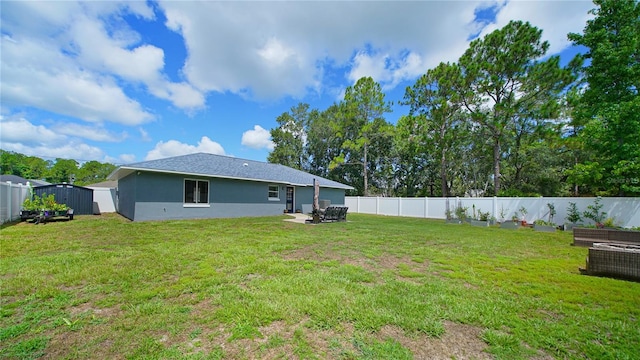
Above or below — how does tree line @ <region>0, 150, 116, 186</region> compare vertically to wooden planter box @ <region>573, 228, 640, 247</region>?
above

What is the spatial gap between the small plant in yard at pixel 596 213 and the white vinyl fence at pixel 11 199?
82.9 ft

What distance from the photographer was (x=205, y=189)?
47.5ft

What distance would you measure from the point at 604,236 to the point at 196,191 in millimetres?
16801

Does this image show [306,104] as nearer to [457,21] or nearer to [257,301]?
[457,21]

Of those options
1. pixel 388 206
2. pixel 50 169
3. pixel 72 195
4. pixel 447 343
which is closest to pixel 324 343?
pixel 447 343

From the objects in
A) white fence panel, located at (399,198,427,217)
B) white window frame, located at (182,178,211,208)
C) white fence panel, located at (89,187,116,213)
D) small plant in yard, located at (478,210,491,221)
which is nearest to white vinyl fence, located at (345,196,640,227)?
white fence panel, located at (399,198,427,217)

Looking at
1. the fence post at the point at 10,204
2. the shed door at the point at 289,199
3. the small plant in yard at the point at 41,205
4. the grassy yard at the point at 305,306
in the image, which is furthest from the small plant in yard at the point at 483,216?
the fence post at the point at 10,204

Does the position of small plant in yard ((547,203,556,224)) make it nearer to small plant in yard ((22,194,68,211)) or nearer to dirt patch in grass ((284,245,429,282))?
dirt patch in grass ((284,245,429,282))

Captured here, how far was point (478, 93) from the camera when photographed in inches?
782

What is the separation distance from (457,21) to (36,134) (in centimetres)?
6313

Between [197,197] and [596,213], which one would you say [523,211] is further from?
[197,197]

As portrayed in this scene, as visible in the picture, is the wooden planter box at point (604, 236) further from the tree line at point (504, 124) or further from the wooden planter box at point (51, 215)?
the wooden planter box at point (51, 215)

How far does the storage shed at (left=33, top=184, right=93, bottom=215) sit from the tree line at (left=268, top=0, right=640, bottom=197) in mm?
22323

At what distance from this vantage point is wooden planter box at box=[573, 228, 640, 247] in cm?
659
